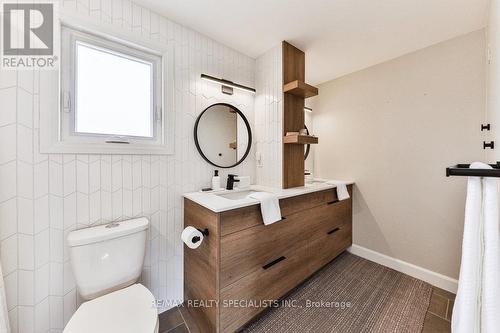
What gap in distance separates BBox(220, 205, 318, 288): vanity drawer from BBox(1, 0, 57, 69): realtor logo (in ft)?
4.92

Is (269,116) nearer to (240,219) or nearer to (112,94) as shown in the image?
(240,219)

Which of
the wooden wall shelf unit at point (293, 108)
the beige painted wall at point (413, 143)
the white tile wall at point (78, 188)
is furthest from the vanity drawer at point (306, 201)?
the white tile wall at point (78, 188)

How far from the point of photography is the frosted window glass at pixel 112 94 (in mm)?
1254

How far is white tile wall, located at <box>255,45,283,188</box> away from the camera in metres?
1.90

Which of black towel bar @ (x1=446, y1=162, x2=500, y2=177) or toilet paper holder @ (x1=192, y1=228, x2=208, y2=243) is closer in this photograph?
black towel bar @ (x1=446, y1=162, x2=500, y2=177)

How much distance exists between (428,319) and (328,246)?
0.84 metres

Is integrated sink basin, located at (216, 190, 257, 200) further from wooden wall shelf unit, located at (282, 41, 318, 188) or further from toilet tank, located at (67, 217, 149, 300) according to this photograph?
toilet tank, located at (67, 217, 149, 300)

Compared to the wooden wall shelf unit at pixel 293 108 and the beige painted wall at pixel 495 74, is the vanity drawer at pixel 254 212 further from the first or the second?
the beige painted wall at pixel 495 74

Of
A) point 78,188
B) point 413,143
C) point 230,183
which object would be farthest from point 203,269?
point 413,143

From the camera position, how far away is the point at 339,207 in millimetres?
2182

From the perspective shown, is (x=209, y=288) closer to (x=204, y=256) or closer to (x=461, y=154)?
(x=204, y=256)

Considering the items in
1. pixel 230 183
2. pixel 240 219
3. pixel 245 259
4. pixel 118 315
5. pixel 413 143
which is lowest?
pixel 118 315

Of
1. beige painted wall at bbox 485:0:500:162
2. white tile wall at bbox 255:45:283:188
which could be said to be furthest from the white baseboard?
white tile wall at bbox 255:45:283:188

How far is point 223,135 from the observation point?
6.23 ft
